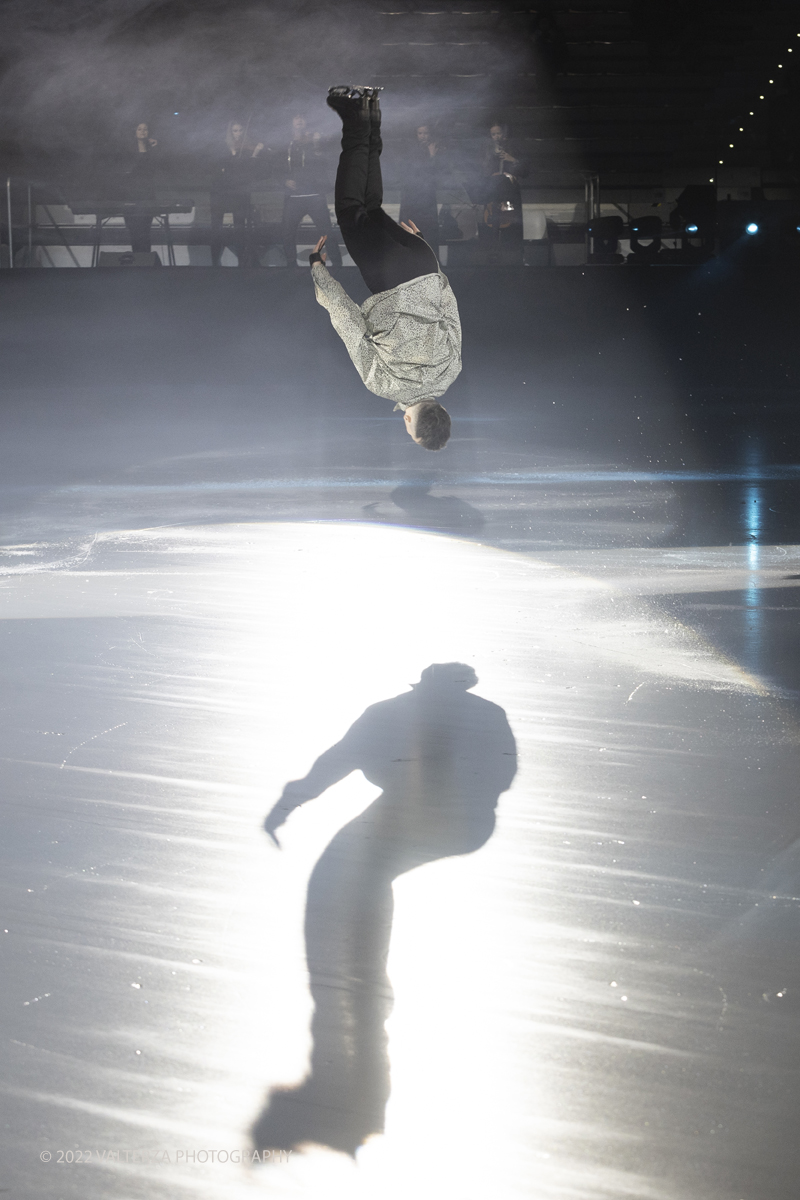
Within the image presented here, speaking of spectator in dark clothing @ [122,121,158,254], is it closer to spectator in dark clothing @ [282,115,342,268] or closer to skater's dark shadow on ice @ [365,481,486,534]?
spectator in dark clothing @ [282,115,342,268]

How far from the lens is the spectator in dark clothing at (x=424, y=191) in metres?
8.02

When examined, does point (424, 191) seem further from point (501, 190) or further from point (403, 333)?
point (403, 333)

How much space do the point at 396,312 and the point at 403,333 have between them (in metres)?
0.07

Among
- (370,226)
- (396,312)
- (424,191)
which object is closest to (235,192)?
(424,191)

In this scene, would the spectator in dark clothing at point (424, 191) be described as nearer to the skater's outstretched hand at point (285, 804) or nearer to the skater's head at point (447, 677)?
the skater's head at point (447, 677)

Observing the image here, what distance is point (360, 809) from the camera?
1867mm

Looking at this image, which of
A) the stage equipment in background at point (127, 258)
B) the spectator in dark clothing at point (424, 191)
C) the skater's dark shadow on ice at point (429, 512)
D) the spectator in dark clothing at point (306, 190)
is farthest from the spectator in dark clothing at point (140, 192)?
the skater's dark shadow on ice at point (429, 512)

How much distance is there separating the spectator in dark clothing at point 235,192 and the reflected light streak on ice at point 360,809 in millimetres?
5104

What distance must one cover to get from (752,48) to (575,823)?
11036mm

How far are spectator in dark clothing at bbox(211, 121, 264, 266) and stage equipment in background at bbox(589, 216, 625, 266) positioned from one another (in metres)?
2.60

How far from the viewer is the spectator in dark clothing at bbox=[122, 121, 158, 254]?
8156 mm

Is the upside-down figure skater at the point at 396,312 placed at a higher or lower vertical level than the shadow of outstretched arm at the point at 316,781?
higher

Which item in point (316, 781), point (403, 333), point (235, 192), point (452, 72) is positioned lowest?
point (235, 192)

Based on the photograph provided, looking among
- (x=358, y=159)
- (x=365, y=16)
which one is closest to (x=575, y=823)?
(x=358, y=159)
